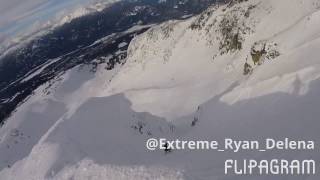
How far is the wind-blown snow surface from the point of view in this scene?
21.3 m

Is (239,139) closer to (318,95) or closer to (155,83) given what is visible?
(318,95)

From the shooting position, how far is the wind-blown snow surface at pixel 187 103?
2128 centimetres

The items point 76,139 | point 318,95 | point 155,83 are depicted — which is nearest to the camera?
point 318,95

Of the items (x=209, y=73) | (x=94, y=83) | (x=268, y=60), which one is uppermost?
(x=268, y=60)

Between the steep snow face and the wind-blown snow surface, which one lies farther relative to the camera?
the steep snow face

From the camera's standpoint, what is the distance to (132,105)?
4512 centimetres

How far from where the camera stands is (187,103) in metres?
39.7

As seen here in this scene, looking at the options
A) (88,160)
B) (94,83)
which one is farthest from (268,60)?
(94,83)

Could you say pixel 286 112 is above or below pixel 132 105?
above

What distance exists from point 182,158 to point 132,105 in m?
23.7

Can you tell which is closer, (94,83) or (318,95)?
(318,95)

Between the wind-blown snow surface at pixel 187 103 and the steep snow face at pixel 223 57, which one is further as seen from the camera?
the steep snow face at pixel 223 57

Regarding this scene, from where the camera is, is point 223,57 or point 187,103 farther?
point 223,57

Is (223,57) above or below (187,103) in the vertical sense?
above
